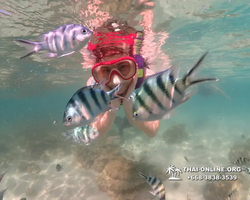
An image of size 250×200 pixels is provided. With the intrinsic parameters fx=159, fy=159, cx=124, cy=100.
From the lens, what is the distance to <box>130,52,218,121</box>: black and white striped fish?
154 cm

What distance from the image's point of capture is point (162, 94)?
1581 mm

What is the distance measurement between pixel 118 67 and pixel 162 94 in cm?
306

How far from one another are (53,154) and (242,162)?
1366 centimetres

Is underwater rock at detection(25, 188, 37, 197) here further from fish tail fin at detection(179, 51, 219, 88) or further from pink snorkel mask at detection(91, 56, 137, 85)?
fish tail fin at detection(179, 51, 219, 88)

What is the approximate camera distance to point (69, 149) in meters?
14.8

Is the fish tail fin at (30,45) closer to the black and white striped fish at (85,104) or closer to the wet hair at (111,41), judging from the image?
the black and white striped fish at (85,104)

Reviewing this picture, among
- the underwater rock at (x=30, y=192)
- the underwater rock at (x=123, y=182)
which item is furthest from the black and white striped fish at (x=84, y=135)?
the underwater rock at (x=30, y=192)

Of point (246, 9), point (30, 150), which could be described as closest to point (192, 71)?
point (246, 9)

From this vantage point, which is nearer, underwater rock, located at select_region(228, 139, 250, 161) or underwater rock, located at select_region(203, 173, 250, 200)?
underwater rock, located at select_region(203, 173, 250, 200)

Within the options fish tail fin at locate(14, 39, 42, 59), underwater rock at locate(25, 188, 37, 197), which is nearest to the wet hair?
fish tail fin at locate(14, 39, 42, 59)

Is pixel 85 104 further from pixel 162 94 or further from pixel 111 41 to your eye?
pixel 111 41

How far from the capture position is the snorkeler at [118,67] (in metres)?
4.02

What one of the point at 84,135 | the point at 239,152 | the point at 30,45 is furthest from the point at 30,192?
the point at 239,152

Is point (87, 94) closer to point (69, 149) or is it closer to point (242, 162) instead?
point (242, 162)
